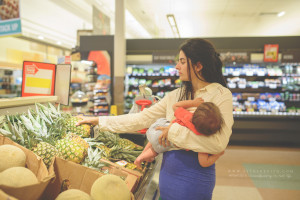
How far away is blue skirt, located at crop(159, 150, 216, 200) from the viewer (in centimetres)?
140

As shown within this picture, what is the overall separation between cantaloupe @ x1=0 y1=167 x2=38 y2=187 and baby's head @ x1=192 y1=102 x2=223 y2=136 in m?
0.87

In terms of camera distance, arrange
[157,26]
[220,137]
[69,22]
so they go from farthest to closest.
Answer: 1. [157,26]
2. [69,22]
3. [220,137]

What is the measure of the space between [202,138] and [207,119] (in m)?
0.13

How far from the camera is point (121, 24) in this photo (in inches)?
267

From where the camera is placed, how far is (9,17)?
4.96m

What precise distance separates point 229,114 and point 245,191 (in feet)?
9.57

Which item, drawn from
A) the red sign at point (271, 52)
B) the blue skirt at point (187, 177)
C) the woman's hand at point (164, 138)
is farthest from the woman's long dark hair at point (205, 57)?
the red sign at point (271, 52)

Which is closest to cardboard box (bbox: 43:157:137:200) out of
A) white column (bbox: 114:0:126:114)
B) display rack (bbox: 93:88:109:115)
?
display rack (bbox: 93:88:109:115)

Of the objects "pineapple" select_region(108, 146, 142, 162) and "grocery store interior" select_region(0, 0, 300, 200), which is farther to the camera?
"pineapple" select_region(108, 146, 142, 162)

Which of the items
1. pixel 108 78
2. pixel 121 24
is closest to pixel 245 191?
pixel 108 78

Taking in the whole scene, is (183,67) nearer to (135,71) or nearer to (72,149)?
(72,149)

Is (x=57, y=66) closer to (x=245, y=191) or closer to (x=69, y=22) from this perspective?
(x=245, y=191)

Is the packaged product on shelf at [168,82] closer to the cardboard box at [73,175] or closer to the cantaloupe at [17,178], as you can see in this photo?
the cardboard box at [73,175]

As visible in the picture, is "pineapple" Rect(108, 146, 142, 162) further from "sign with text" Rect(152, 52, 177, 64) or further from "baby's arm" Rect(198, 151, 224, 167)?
"sign with text" Rect(152, 52, 177, 64)
